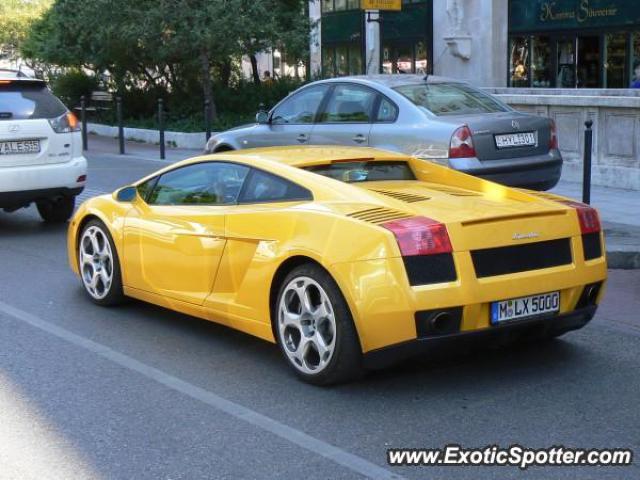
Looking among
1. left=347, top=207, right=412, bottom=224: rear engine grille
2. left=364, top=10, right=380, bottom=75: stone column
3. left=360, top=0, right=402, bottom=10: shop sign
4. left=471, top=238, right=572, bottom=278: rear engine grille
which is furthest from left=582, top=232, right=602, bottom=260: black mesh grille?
left=364, top=10, right=380, bottom=75: stone column

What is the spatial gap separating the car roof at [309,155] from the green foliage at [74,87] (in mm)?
23848

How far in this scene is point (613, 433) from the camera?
4.71 metres

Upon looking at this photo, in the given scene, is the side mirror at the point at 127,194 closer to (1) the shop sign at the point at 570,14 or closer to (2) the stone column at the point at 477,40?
(1) the shop sign at the point at 570,14

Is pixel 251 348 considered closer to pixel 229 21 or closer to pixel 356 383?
pixel 356 383

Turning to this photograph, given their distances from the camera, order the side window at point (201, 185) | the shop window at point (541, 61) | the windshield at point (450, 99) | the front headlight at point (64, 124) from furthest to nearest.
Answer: the shop window at point (541, 61) → the front headlight at point (64, 124) → the windshield at point (450, 99) → the side window at point (201, 185)

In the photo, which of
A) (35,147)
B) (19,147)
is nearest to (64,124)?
(35,147)

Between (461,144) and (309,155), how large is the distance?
3.60m

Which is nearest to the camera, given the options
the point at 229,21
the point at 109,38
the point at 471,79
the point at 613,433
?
the point at 613,433

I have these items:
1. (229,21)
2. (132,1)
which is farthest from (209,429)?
→ (132,1)

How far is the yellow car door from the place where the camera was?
20.5ft

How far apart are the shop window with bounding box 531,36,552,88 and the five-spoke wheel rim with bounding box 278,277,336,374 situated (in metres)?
23.4

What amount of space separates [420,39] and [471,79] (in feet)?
8.86

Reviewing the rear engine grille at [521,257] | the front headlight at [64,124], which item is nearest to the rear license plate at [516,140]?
the rear engine grille at [521,257]

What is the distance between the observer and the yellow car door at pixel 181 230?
6250 millimetres
